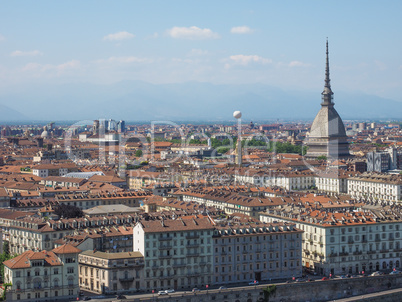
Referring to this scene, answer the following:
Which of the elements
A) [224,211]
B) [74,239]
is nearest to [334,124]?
[224,211]

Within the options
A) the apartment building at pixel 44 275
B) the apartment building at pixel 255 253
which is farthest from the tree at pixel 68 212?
the apartment building at pixel 44 275

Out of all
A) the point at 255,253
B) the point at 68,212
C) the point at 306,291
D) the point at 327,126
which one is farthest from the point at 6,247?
the point at 327,126

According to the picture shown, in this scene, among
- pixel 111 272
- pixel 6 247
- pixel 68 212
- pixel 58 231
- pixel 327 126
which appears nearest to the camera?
pixel 111 272

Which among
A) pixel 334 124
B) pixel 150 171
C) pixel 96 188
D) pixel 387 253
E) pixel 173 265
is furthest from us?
pixel 334 124

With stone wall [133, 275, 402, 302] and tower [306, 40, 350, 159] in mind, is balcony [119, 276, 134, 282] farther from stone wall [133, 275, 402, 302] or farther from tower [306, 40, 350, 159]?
tower [306, 40, 350, 159]

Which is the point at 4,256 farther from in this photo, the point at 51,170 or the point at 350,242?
the point at 51,170

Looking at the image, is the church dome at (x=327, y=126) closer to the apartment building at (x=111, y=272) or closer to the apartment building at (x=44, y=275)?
the apartment building at (x=111, y=272)

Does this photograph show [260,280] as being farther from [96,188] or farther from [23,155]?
[23,155]

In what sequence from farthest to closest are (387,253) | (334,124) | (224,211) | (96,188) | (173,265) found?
(334,124)
(96,188)
(224,211)
(387,253)
(173,265)
